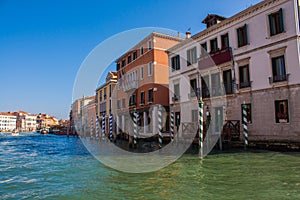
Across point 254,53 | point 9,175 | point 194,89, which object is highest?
point 254,53

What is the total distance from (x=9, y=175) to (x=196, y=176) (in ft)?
19.3

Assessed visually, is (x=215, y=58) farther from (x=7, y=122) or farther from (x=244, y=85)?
(x=7, y=122)

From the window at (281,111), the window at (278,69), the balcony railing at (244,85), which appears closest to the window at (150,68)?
the balcony railing at (244,85)

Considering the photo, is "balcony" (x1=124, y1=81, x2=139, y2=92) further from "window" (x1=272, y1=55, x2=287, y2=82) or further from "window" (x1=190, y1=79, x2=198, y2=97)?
"window" (x1=272, y1=55, x2=287, y2=82)

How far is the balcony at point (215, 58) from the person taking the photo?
51.5 ft

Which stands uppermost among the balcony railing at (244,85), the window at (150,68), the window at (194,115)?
the window at (150,68)

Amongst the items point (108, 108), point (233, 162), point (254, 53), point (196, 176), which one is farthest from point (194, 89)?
point (108, 108)

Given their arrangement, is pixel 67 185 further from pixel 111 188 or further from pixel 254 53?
pixel 254 53

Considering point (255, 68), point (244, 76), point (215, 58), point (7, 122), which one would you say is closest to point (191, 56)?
point (215, 58)

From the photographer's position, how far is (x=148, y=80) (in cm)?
2359

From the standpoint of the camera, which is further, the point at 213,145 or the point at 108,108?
the point at 108,108

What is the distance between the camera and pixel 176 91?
20.8 meters

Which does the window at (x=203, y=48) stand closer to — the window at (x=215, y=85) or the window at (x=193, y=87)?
the window at (x=215, y=85)

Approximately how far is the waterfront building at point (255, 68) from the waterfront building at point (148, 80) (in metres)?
4.63
